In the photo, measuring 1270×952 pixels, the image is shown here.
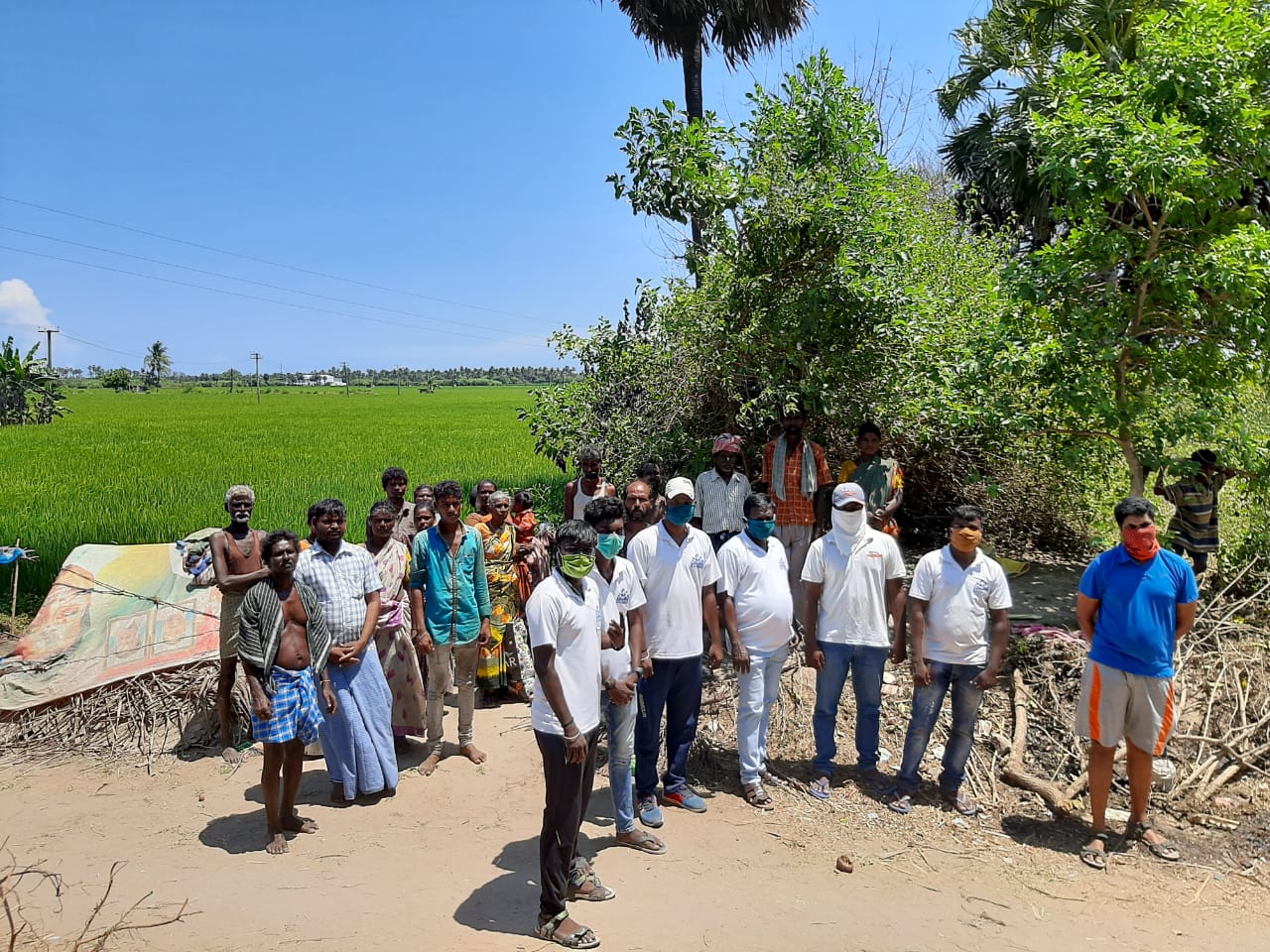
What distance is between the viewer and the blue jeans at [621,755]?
4.14 meters

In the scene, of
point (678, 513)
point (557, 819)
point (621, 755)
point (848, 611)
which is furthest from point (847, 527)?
point (557, 819)

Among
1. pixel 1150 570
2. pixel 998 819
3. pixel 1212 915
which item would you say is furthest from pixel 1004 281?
pixel 1212 915

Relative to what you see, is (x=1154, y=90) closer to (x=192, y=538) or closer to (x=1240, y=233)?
(x=1240, y=233)

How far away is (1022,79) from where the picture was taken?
1427 centimetres

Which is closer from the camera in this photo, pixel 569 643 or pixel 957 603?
pixel 569 643

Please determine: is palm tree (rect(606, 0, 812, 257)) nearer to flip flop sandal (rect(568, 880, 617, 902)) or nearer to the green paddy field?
the green paddy field

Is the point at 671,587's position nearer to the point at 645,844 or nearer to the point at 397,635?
the point at 645,844

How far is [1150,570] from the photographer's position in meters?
4.28

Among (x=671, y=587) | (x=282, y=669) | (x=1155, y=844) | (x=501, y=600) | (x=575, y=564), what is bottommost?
(x=1155, y=844)

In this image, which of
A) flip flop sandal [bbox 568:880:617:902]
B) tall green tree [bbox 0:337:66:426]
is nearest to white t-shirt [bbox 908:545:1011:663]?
flip flop sandal [bbox 568:880:617:902]

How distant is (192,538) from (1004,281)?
247 inches

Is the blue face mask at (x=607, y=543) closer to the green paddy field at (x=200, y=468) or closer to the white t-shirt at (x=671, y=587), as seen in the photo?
the white t-shirt at (x=671, y=587)

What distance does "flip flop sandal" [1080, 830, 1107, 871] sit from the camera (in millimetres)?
4199

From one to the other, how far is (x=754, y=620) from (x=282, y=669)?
2.46 meters
